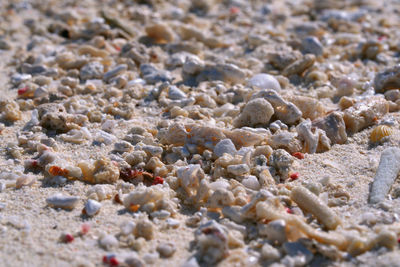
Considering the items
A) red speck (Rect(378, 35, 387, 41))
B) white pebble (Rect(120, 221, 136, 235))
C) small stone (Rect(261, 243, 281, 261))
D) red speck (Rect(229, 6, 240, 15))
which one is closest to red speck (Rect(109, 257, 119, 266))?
white pebble (Rect(120, 221, 136, 235))

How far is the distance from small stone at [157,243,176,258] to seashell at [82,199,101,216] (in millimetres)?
423

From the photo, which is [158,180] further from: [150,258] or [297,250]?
[297,250]

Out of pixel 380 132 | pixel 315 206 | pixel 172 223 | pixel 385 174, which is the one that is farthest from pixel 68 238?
pixel 380 132

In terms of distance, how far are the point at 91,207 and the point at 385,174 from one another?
1516 millimetres

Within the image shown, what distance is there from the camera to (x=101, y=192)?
8.47ft

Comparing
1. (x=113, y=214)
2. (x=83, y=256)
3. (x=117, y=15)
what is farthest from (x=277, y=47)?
(x=83, y=256)

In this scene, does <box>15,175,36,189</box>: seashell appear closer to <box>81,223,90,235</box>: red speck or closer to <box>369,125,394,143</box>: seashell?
<box>81,223,90,235</box>: red speck

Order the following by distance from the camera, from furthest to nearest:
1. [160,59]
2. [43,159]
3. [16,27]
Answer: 1. [16,27]
2. [160,59]
3. [43,159]

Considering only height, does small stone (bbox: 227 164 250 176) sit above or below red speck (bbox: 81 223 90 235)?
above

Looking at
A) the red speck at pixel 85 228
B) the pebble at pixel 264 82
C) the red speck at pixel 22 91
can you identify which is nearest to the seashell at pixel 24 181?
the red speck at pixel 85 228

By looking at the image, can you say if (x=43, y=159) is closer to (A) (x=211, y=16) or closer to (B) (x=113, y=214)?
(B) (x=113, y=214)

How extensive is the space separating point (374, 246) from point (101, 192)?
4.33ft

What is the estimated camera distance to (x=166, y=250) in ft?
7.07

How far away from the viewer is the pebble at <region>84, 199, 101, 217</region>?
2.43 metres
